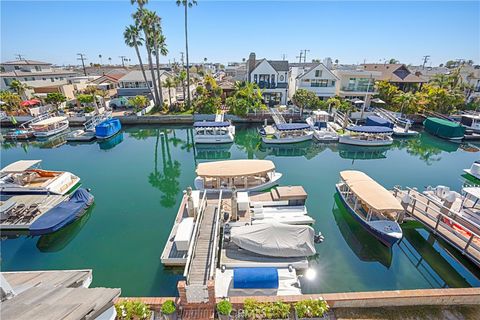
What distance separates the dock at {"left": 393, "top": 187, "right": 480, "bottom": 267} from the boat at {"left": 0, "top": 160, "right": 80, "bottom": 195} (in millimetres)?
25184

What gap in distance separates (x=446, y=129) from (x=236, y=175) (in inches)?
1305

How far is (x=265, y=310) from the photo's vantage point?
8.30 meters

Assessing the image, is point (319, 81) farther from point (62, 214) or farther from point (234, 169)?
point (62, 214)

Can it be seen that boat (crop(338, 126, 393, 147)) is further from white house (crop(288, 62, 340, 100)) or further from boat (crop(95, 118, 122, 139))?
boat (crop(95, 118, 122, 139))

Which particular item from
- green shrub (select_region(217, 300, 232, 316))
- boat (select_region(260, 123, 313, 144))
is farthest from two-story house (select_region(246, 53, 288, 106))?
green shrub (select_region(217, 300, 232, 316))

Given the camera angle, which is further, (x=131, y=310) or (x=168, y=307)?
(x=168, y=307)

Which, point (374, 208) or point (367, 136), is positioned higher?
point (374, 208)

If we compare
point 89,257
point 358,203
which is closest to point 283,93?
point 358,203

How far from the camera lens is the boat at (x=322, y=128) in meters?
31.8

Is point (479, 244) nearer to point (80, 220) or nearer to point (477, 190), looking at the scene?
point (477, 190)

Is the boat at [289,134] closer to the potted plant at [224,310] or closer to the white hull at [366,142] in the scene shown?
the white hull at [366,142]

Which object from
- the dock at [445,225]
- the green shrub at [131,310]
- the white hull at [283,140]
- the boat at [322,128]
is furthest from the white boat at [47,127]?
the dock at [445,225]

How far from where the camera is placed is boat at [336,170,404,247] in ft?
43.0

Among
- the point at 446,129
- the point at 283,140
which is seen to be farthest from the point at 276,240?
the point at 446,129
